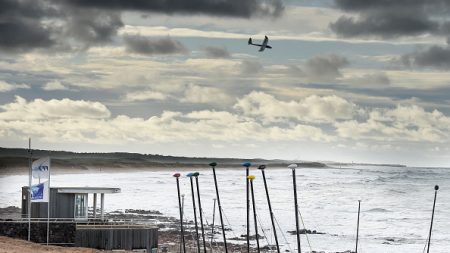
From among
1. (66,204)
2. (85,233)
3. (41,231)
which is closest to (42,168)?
(41,231)

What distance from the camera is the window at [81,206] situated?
2601 inches

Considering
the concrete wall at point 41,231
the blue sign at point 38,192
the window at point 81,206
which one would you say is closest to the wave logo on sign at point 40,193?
the blue sign at point 38,192

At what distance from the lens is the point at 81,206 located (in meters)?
66.3

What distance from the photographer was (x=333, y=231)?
11162 cm

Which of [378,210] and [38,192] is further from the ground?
[38,192]

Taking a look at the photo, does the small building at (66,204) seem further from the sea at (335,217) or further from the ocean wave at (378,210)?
the ocean wave at (378,210)

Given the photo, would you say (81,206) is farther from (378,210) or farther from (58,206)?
(378,210)

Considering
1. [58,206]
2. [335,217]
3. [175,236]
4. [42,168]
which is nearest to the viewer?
[42,168]

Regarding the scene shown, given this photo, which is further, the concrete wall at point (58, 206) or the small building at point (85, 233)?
the concrete wall at point (58, 206)

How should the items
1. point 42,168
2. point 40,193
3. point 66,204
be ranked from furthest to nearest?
point 66,204, point 40,193, point 42,168

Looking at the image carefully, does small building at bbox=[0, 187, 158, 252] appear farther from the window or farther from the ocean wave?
the ocean wave

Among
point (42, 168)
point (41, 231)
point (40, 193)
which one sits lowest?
point (41, 231)

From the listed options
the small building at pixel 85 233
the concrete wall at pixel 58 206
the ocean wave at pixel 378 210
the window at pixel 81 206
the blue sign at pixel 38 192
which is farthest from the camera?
the ocean wave at pixel 378 210

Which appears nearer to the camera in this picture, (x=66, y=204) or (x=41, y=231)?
(x=41, y=231)
